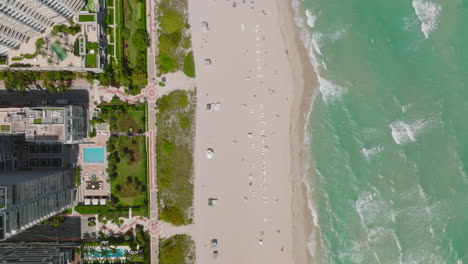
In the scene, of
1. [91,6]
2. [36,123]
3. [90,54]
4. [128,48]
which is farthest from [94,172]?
[91,6]

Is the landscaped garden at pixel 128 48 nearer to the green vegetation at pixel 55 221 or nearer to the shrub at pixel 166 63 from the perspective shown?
the shrub at pixel 166 63

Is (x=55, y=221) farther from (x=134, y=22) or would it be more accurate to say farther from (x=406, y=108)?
(x=406, y=108)

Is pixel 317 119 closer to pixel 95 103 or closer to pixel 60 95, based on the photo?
pixel 95 103

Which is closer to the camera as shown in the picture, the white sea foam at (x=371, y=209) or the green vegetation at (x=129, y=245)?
the white sea foam at (x=371, y=209)

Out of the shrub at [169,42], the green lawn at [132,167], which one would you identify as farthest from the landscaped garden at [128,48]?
the green lawn at [132,167]

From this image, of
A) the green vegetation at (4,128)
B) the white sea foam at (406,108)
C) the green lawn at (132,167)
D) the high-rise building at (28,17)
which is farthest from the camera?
the green lawn at (132,167)

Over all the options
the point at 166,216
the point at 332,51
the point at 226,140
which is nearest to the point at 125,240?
the point at 166,216

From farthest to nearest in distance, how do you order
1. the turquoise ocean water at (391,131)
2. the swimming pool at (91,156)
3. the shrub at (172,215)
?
the swimming pool at (91,156) < the shrub at (172,215) < the turquoise ocean water at (391,131)

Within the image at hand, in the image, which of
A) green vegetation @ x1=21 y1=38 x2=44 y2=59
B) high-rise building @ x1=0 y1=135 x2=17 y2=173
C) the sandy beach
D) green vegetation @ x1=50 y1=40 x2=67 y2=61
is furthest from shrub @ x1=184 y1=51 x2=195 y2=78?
high-rise building @ x1=0 y1=135 x2=17 y2=173

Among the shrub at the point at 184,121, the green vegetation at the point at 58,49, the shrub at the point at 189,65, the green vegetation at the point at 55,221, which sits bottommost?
the green vegetation at the point at 55,221
